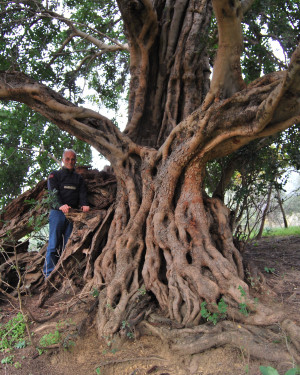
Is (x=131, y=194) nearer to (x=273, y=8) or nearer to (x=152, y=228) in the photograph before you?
(x=152, y=228)

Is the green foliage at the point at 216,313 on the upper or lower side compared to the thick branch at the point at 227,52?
lower

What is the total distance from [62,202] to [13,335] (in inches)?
85.3

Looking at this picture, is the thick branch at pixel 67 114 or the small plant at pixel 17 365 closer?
the small plant at pixel 17 365

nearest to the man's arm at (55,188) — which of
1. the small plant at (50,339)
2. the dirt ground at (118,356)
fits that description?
the dirt ground at (118,356)

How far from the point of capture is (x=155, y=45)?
636 cm

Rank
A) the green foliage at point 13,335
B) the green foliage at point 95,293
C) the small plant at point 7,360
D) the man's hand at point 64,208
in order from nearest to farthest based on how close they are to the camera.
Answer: the small plant at point 7,360
the green foliage at point 13,335
the green foliage at point 95,293
the man's hand at point 64,208

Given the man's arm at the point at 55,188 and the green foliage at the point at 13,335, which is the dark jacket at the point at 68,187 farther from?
the green foliage at the point at 13,335

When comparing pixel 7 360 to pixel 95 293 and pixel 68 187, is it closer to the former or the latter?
pixel 95 293

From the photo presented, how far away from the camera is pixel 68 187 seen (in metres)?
5.47

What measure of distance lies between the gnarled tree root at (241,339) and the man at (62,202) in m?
2.49

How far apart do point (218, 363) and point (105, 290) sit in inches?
66.4

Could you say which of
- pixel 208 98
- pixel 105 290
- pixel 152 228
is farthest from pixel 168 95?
pixel 105 290

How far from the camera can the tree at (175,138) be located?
142 inches

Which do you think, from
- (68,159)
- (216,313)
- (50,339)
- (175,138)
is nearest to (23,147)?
(68,159)
